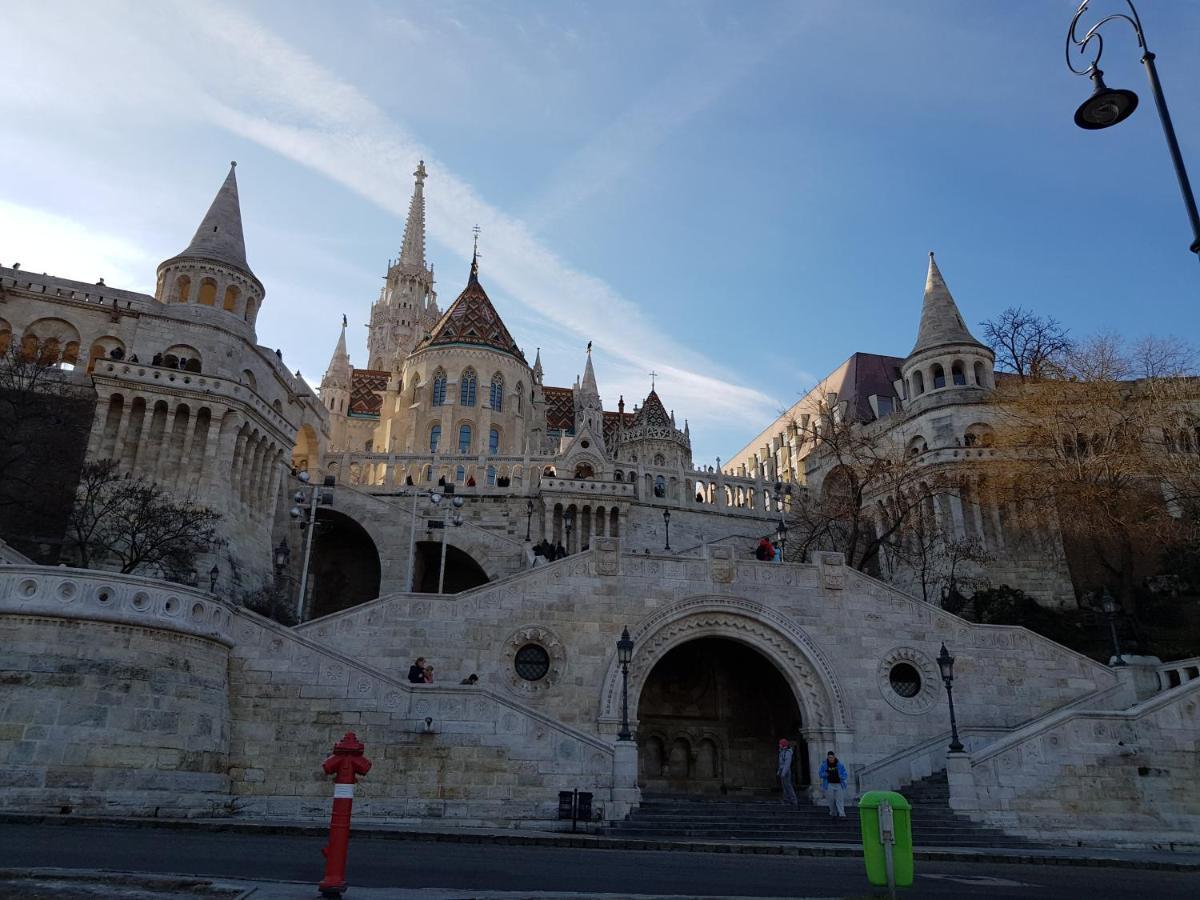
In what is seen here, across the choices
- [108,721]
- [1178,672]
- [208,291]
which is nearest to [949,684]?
[1178,672]

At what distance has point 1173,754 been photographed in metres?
17.5

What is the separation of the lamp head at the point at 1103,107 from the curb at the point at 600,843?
10.4 meters

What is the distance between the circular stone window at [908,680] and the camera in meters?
20.5

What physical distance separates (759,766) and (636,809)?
8.15m

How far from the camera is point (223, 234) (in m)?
37.2

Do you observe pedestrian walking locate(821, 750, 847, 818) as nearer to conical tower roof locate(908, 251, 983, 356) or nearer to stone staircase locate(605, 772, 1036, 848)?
stone staircase locate(605, 772, 1036, 848)

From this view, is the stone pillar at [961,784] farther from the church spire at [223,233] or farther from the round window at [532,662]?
the church spire at [223,233]

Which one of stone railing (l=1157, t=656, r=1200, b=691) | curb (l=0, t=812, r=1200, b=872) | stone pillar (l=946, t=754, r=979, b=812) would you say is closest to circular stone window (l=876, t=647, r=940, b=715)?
stone pillar (l=946, t=754, r=979, b=812)

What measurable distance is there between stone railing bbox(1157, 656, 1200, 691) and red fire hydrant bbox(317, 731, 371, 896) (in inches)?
790

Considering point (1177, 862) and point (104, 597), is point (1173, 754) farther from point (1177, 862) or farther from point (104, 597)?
point (104, 597)

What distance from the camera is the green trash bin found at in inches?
302

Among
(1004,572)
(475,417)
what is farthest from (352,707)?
(475,417)

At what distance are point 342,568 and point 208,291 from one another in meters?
13.2

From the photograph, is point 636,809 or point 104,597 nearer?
point 104,597
